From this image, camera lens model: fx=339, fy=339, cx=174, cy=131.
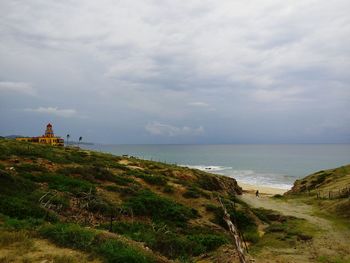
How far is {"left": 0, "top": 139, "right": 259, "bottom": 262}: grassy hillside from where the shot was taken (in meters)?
11.7

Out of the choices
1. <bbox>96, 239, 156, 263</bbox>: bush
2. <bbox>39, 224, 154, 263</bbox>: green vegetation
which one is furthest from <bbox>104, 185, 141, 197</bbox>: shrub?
<bbox>96, 239, 156, 263</bbox>: bush

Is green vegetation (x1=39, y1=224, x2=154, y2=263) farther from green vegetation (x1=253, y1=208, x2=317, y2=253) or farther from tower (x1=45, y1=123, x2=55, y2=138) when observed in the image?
tower (x1=45, y1=123, x2=55, y2=138)

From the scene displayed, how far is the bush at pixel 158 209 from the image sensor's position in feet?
79.2

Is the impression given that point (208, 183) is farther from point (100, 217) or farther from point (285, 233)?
point (100, 217)

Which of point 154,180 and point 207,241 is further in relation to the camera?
point 154,180

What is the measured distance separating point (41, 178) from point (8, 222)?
12081mm

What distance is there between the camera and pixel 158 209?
25.0 m

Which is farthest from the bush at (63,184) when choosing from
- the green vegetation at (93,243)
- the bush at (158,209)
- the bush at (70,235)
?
the green vegetation at (93,243)

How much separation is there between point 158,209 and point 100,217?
5760mm

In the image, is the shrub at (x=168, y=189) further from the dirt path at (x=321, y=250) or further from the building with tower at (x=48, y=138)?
the building with tower at (x=48, y=138)

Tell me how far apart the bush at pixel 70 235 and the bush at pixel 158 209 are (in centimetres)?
1044

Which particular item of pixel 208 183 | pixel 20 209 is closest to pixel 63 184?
pixel 20 209

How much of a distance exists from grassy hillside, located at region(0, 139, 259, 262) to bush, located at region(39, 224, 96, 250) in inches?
1.4

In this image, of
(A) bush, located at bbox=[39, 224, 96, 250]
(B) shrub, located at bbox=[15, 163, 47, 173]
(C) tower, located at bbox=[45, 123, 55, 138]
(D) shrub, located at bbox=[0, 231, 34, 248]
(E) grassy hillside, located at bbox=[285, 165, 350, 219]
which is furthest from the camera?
(C) tower, located at bbox=[45, 123, 55, 138]
